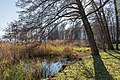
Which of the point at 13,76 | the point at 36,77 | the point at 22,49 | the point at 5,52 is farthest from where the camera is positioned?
the point at 22,49

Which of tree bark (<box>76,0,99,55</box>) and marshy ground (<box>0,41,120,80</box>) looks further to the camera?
tree bark (<box>76,0,99,55</box>)

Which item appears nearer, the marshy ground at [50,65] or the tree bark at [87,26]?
the marshy ground at [50,65]

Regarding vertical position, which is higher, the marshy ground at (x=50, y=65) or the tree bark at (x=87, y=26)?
the tree bark at (x=87, y=26)

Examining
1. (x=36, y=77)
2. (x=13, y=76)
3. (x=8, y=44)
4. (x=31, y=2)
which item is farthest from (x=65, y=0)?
(x=13, y=76)

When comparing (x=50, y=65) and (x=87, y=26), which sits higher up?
(x=87, y=26)

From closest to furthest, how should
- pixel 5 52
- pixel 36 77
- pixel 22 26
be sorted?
pixel 36 77
pixel 5 52
pixel 22 26

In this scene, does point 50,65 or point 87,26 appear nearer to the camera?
point 50,65

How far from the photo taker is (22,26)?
38.1ft

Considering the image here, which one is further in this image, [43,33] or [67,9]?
[67,9]

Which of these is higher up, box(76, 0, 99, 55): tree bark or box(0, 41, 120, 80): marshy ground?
box(76, 0, 99, 55): tree bark

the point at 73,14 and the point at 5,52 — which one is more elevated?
the point at 73,14

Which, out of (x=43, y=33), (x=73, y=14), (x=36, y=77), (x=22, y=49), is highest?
(x=73, y=14)

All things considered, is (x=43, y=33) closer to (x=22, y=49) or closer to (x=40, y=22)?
(x=40, y=22)

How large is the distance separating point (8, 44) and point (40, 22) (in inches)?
88.6
